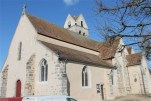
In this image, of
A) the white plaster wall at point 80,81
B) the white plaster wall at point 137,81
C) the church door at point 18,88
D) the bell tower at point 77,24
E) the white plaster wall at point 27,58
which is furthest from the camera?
the bell tower at point 77,24

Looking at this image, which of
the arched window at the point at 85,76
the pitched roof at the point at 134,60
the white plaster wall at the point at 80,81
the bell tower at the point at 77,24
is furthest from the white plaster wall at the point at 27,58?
the bell tower at the point at 77,24

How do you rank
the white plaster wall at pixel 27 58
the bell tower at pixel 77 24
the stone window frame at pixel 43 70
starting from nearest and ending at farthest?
the white plaster wall at pixel 27 58 → the stone window frame at pixel 43 70 → the bell tower at pixel 77 24

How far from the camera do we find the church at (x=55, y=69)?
1848cm

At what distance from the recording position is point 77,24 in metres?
48.4

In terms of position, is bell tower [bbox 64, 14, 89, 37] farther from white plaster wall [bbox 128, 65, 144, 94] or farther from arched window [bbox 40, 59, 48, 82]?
arched window [bbox 40, 59, 48, 82]

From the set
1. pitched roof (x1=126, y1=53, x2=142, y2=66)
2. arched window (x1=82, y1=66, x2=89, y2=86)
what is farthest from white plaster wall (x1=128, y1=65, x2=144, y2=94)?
arched window (x1=82, y1=66, x2=89, y2=86)

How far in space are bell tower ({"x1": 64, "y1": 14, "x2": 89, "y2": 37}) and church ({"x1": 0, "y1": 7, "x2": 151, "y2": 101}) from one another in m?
20.2

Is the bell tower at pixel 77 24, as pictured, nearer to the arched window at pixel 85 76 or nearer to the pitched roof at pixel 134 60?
the pitched roof at pixel 134 60

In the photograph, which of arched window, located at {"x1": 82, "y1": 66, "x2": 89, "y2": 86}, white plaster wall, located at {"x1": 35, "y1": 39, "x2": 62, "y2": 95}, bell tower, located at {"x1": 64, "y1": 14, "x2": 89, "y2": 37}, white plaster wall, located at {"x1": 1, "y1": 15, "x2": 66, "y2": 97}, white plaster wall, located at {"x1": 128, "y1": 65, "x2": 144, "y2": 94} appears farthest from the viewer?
bell tower, located at {"x1": 64, "y1": 14, "x2": 89, "y2": 37}

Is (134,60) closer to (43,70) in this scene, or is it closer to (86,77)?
(86,77)

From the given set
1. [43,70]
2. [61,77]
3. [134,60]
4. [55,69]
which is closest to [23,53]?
[43,70]

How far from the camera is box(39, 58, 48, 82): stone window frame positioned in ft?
63.3

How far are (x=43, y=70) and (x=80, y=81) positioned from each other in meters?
4.07

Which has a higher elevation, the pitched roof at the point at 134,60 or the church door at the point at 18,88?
the pitched roof at the point at 134,60
